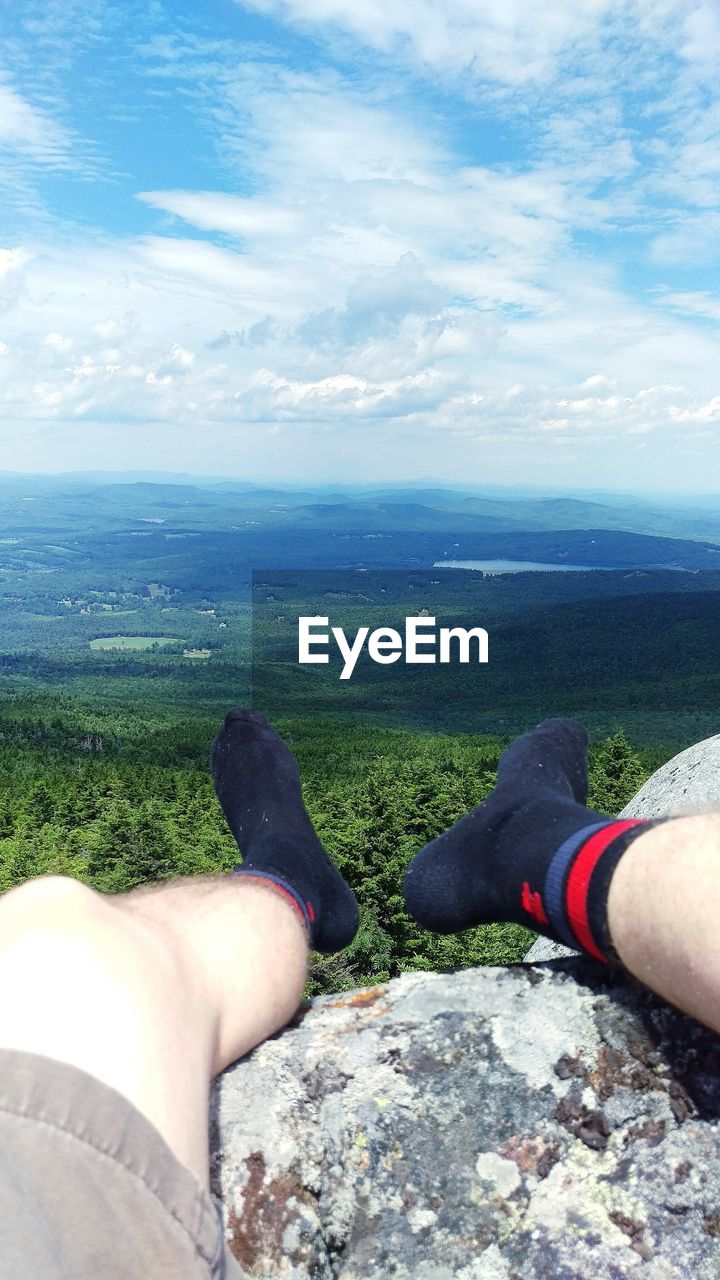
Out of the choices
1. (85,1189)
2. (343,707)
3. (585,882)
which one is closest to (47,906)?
(85,1189)

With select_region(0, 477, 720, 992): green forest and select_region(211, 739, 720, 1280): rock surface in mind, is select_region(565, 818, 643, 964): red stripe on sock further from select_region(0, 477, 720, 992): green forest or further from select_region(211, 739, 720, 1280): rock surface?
select_region(0, 477, 720, 992): green forest

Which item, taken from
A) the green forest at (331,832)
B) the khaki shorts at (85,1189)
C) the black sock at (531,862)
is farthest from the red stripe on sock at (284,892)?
the green forest at (331,832)

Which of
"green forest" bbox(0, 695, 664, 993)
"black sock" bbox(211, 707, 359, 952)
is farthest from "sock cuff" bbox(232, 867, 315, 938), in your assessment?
"green forest" bbox(0, 695, 664, 993)

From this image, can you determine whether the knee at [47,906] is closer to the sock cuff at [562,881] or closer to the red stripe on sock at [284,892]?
the red stripe on sock at [284,892]

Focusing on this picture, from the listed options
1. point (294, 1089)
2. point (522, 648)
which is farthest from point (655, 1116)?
point (522, 648)

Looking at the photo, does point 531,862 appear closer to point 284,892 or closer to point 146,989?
point 284,892

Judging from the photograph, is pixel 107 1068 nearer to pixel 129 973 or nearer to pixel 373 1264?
pixel 129 973
